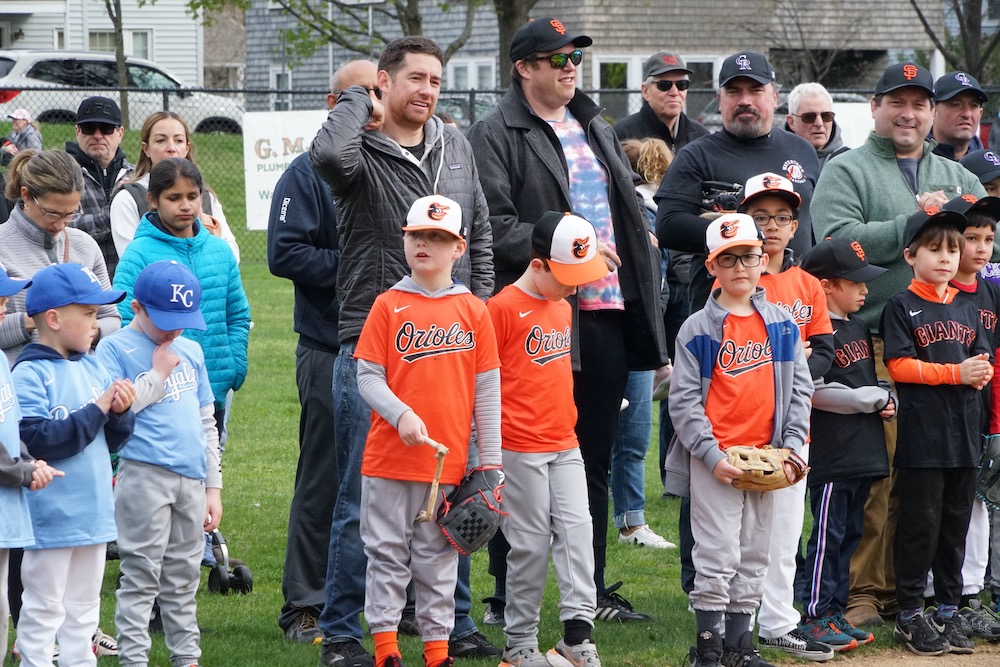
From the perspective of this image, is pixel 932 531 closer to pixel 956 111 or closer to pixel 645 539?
pixel 645 539

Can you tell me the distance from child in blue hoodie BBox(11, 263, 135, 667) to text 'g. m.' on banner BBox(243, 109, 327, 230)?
12.8 m

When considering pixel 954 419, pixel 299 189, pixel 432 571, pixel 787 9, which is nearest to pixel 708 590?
pixel 432 571

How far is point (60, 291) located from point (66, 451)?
1.81ft

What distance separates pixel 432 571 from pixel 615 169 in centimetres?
204

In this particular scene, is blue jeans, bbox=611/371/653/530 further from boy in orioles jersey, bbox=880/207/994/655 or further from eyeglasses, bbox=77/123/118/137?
eyeglasses, bbox=77/123/118/137

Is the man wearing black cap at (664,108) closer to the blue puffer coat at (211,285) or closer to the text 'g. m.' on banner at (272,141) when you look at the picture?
the blue puffer coat at (211,285)

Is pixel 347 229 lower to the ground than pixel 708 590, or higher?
higher

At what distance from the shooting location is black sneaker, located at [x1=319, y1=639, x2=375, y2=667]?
5.23 m

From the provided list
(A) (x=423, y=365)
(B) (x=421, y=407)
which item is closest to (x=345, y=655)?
(B) (x=421, y=407)

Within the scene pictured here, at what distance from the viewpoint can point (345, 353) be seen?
209 inches

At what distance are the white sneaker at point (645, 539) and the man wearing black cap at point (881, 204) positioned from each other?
61.6 inches

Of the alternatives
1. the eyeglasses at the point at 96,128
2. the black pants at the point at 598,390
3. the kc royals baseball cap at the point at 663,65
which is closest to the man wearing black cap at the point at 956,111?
the kc royals baseball cap at the point at 663,65

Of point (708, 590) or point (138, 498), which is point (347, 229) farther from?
point (708, 590)

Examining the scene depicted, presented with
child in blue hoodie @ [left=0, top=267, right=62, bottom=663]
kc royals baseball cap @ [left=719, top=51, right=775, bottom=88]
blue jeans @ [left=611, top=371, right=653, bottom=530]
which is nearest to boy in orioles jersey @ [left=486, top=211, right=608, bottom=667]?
kc royals baseball cap @ [left=719, top=51, right=775, bottom=88]
